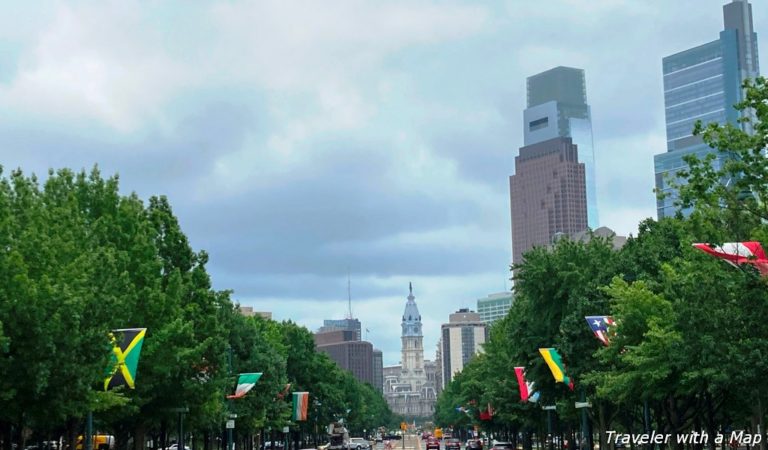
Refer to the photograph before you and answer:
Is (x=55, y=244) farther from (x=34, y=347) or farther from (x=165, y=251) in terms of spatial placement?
(x=165, y=251)

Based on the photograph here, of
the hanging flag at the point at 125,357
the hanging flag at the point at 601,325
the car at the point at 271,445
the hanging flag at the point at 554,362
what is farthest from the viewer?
the car at the point at 271,445

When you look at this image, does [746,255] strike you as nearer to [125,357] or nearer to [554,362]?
[125,357]

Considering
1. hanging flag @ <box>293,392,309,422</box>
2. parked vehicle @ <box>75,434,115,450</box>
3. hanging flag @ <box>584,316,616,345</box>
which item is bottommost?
parked vehicle @ <box>75,434,115,450</box>

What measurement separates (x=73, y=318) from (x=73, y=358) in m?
1.64

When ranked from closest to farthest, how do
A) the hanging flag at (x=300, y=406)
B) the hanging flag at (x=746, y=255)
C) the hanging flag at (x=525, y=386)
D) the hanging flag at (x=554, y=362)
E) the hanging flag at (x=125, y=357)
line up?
the hanging flag at (x=746, y=255) → the hanging flag at (x=125, y=357) → the hanging flag at (x=554, y=362) → the hanging flag at (x=525, y=386) → the hanging flag at (x=300, y=406)

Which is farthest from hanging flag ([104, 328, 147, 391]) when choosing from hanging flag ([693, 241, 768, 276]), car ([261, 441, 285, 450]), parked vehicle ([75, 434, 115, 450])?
car ([261, 441, 285, 450])

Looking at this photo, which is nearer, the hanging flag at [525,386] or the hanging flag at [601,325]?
the hanging flag at [601,325]

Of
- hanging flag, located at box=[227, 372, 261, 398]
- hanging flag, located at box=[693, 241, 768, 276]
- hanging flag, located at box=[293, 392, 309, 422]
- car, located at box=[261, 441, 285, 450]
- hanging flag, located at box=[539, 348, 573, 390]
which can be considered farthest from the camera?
car, located at box=[261, 441, 285, 450]

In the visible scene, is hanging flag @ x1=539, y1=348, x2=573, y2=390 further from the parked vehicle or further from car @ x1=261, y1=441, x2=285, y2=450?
car @ x1=261, y1=441, x2=285, y2=450

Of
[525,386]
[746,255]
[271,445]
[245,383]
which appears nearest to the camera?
[746,255]

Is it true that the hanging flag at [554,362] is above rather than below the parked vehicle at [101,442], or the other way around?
above

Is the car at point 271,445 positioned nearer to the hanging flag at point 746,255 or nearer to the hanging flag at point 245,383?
the hanging flag at point 245,383

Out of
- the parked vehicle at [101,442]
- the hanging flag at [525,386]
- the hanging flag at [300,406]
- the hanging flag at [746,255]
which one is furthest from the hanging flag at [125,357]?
the hanging flag at [300,406]

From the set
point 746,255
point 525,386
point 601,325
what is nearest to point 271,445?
point 525,386
